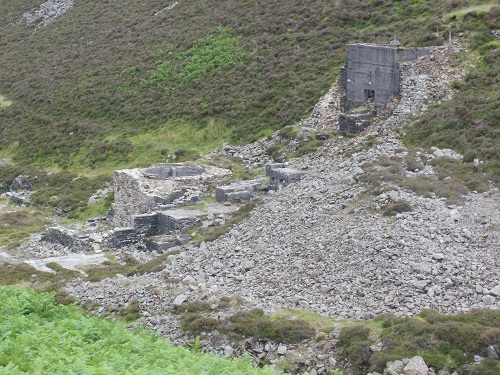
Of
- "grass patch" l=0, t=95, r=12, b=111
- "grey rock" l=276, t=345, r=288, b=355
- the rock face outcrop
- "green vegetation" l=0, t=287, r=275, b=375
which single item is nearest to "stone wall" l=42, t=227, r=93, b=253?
"green vegetation" l=0, t=287, r=275, b=375

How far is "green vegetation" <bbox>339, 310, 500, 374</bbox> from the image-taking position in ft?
51.5

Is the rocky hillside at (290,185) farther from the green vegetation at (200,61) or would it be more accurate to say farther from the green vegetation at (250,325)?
the green vegetation at (200,61)

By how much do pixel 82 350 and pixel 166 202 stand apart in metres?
17.9

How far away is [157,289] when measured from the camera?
21.9 metres

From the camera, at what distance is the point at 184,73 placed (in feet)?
161

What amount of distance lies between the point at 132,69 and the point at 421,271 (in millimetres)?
37316

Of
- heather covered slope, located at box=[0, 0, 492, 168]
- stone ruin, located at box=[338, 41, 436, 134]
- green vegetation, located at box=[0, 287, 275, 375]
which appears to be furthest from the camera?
heather covered slope, located at box=[0, 0, 492, 168]

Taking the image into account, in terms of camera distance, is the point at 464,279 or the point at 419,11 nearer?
the point at 464,279

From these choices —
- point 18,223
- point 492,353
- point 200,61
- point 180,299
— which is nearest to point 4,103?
point 200,61

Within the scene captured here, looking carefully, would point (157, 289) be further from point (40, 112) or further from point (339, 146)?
point (40, 112)

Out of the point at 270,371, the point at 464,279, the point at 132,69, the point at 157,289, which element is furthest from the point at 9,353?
the point at 132,69

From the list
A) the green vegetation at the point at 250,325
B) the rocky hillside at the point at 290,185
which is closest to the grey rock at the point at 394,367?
the rocky hillside at the point at 290,185

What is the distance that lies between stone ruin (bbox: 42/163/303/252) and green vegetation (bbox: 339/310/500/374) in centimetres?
1221

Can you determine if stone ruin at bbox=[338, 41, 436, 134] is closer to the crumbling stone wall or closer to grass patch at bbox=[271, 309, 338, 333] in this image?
the crumbling stone wall
